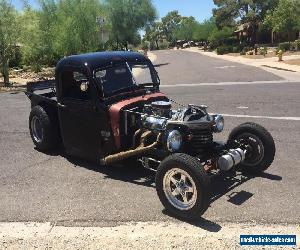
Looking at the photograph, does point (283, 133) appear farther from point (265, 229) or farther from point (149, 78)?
point (265, 229)

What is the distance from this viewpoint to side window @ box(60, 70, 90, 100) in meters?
7.13

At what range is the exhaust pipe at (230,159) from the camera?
570 cm

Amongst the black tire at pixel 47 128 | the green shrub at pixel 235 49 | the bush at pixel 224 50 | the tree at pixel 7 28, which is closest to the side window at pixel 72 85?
the black tire at pixel 47 128

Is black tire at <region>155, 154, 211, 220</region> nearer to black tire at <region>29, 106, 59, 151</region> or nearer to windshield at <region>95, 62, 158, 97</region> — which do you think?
windshield at <region>95, 62, 158, 97</region>

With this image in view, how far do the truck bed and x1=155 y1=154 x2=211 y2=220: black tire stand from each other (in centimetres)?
351

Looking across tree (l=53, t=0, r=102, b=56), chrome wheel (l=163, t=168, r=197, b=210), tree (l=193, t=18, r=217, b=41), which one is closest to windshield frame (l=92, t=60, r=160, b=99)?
chrome wheel (l=163, t=168, r=197, b=210)

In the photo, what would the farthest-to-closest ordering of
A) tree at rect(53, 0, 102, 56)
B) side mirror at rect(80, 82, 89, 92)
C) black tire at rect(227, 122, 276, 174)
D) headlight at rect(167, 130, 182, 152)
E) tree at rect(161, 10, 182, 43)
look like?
tree at rect(161, 10, 182, 43) → tree at rect(53, 0, 102, 56) → side mirror at rect(80, 82, 89, 92) → black tire at rect(227, 122, 276, 174) → headlight at rect(167, 130, 182, 152)

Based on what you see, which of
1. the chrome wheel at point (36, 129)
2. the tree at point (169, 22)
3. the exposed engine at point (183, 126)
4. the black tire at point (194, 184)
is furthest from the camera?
the tree at point (169, 22)

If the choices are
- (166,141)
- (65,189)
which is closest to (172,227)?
(166,141)

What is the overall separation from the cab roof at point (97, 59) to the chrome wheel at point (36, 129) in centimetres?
177

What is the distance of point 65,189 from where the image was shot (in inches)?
258

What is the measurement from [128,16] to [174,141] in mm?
42727

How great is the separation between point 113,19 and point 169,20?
158553 mm

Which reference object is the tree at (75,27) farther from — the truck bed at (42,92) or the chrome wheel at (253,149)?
the chrome wheel at (253,149)
